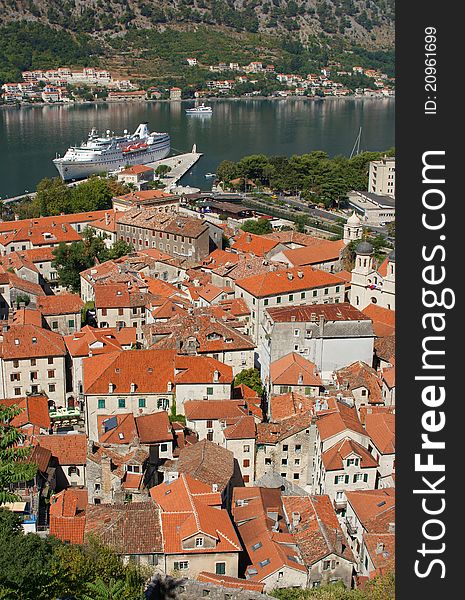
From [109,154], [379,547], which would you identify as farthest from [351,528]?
[109,154]

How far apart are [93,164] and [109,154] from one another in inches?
119

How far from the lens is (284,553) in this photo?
1836 cm

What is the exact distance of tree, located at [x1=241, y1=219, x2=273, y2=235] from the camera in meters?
49.2

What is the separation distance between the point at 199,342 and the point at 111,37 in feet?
582

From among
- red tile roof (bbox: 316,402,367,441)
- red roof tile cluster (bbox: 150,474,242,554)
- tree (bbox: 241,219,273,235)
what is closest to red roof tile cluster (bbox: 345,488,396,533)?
red tile roof (bbox: 316,402,367,441)

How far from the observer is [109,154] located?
86688mm

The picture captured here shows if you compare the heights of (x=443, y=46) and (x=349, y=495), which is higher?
(x=443, y=46)

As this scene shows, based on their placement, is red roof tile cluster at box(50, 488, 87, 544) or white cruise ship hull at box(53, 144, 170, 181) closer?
red roof tile cluster at box(50, 488, 87, 544)

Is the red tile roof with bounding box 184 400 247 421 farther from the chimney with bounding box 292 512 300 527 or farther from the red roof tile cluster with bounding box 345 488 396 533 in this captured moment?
the red roof tile cluster with bounding box 345 488 396 533

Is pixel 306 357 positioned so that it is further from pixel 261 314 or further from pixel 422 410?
pixel 422 410

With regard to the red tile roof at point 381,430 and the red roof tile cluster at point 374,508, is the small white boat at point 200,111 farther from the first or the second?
the red roof tile cluster at point 374,508

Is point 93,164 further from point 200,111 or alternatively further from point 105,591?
point 105,591

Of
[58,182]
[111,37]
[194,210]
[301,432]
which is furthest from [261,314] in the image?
[111,37]

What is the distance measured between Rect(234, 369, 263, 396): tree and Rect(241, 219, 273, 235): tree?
71.5 feet
